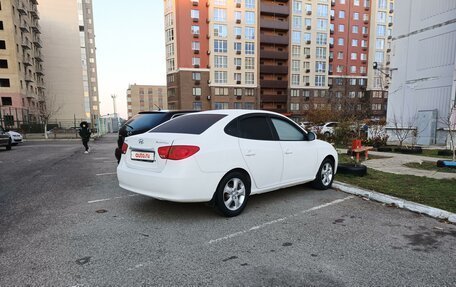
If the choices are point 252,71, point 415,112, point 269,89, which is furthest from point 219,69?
point 415,112

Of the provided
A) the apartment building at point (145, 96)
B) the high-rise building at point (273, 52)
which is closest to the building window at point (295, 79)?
the high-rise building at point (273, 52)

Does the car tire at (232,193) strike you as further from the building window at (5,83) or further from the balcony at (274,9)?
the balcony at (274,9)

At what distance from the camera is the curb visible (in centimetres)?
423

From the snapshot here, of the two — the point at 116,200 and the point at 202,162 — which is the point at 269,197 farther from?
the point at 116,200

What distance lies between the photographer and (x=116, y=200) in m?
5.28

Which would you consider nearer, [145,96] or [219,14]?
[219,14]

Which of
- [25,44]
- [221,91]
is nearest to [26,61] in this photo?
[25,44]

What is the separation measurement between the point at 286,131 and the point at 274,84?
5438 centimetres

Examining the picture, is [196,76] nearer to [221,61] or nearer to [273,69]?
[221,61]

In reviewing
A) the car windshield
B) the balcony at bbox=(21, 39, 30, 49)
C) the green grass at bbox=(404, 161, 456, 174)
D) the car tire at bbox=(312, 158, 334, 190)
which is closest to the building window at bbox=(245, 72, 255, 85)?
the balcony at bbox=(21, 39, 30, 49)

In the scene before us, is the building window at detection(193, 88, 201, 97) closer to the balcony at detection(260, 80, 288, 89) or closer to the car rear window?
the balcony at detection(260, 80, 288, 89)

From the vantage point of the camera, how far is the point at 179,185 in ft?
12.4

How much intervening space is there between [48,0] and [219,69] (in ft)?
143

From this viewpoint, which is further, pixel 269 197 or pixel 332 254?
pixel 269 197
